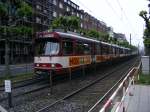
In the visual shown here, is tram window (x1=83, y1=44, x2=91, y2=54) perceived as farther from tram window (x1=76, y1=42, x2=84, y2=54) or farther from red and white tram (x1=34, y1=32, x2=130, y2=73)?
red and white tram (x1=34, y1=32, x2=130, y2=73)

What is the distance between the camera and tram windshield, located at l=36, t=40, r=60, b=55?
2085cm

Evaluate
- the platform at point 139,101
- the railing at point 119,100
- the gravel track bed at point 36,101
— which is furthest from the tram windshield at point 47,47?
the platform at point 139,101

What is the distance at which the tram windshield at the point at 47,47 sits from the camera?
20845 mm

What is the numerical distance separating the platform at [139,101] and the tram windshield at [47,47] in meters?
6.97

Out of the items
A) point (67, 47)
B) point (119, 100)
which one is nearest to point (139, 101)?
point (119, 100)

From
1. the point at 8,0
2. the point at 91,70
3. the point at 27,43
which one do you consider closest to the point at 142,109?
the point at 8,0

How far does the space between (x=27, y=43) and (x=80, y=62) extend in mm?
42281

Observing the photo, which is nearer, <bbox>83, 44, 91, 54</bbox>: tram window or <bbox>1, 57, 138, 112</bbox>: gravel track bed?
<bbox>1, 57, 138, 112</bbox>: gravel track bed

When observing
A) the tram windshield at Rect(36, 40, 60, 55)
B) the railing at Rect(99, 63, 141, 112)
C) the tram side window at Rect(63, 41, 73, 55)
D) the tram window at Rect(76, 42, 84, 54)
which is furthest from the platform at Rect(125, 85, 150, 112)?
the tram window at Rect(76, 42, 84, 54)

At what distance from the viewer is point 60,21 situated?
163 feet

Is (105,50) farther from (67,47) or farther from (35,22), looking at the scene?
(35,22)

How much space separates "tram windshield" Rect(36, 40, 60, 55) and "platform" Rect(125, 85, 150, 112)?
6.97m

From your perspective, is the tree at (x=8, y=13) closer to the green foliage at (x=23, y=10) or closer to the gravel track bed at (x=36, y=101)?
the green foliage at (x=23, y=10)

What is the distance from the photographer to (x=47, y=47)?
21.2 metres
